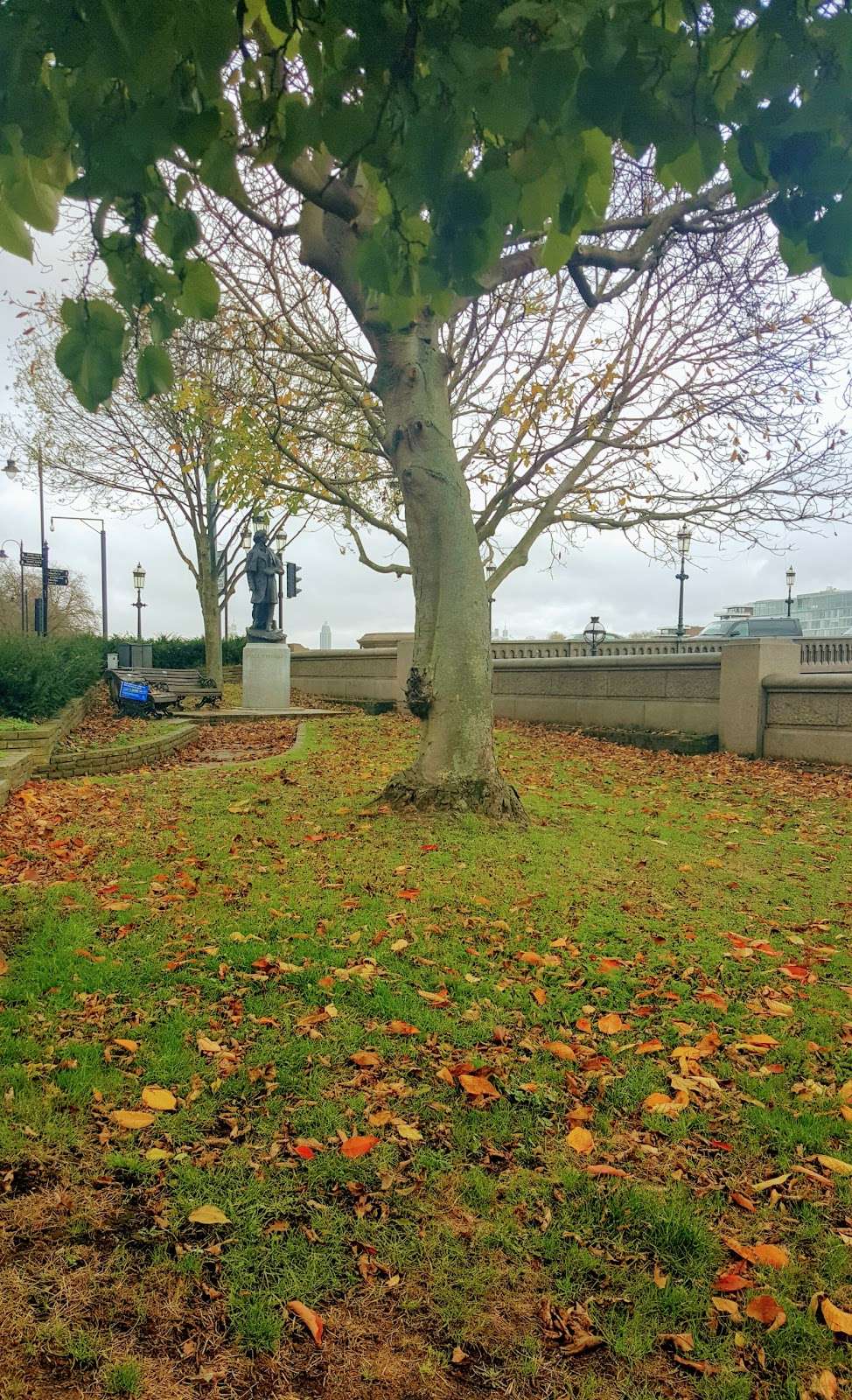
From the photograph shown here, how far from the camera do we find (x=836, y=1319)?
2.12 m

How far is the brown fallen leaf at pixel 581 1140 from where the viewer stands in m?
2.80

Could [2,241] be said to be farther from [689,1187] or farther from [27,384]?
[27,384]

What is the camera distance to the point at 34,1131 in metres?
2.70

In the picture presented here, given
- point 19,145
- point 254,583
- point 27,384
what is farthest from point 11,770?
point 27,384

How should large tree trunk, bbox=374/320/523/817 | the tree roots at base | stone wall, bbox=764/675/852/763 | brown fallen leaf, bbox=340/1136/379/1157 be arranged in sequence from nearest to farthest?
brown fallen leaf, bbox=340/1136/379/1157
the tree roots at base
large tree trunk, bbox=374/320/523/817
stone wall, bbox=764/675/852/763

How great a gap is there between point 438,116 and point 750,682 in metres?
11.0

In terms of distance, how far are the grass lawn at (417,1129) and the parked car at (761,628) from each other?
2036 centimetres

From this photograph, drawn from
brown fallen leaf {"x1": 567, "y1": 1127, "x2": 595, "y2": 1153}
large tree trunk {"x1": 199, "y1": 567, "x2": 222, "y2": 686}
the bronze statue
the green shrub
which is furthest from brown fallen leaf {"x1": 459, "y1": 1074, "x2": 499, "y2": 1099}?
large tree trunk {"x1": 199, "y1": 567, "x2": 222, "y2": 686}

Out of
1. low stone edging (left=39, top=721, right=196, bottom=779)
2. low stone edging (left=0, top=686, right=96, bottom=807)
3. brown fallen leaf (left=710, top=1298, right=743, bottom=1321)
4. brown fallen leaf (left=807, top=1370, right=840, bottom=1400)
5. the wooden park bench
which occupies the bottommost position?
brown fallen leaf (left=807, top=1370, right=840, bottom=1400)

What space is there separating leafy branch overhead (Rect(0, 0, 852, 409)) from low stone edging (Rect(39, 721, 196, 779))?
819 centimetres

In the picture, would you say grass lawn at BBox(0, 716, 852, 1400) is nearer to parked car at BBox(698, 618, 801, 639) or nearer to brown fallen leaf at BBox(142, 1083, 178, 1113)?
brown fallen leaf at BBox(142, 1083, 178, 1113)

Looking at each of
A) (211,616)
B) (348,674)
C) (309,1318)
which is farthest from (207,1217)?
(211,616)

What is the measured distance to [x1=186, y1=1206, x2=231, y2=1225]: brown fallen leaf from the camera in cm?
236

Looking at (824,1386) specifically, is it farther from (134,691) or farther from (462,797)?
(134,691)
